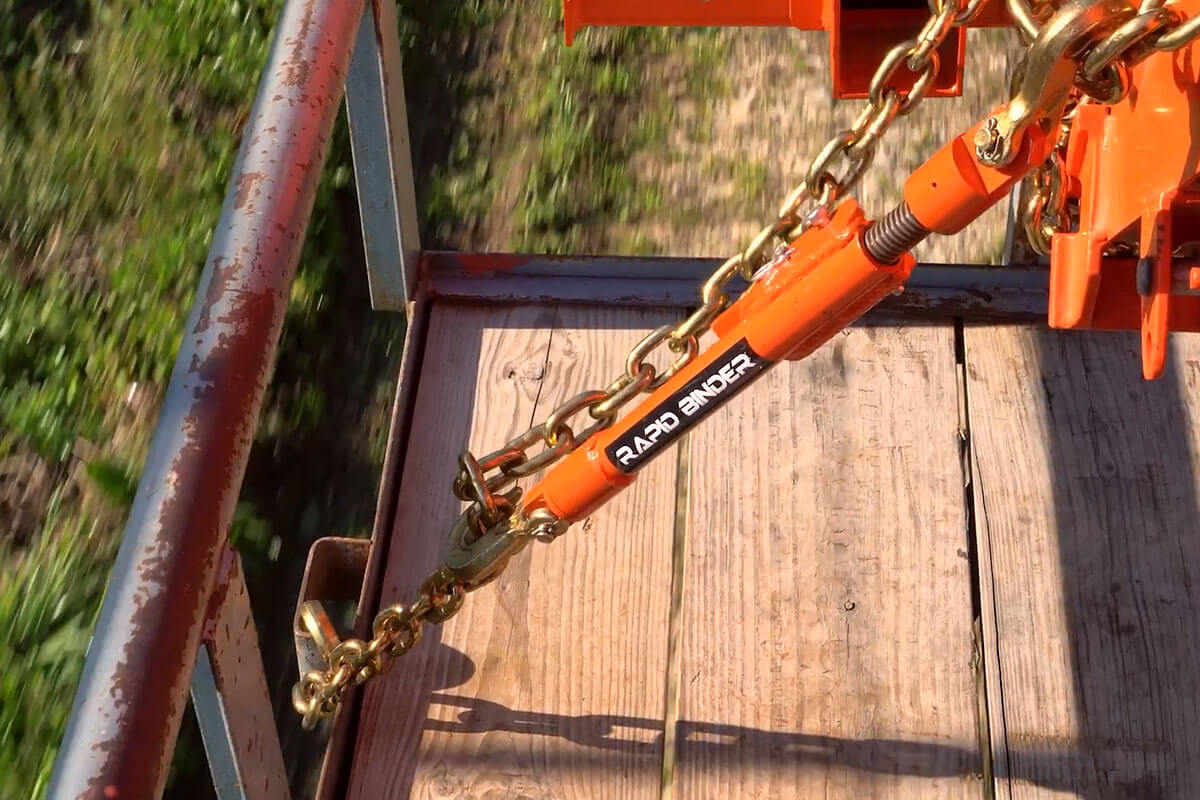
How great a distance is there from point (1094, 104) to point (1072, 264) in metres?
0.17

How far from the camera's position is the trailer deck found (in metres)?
1.80

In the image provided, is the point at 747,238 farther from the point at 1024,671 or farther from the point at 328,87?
the point at 328,87

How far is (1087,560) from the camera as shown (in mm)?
1959

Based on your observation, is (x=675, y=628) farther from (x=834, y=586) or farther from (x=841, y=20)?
(x=841, y=20)

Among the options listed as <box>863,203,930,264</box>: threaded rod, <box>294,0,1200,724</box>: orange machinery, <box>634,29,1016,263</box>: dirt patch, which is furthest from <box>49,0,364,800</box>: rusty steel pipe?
<box>634,29,1016,263</box>: dirt patch

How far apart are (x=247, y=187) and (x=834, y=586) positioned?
1053 millimetres

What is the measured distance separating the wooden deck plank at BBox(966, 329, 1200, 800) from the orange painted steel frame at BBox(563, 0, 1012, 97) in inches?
29.7

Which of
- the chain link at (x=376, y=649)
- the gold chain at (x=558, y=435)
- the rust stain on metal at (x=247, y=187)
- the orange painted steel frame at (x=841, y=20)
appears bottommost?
the chain link at (x=376, y=649)

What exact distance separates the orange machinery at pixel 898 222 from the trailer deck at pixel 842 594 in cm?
30

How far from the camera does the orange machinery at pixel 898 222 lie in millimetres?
1170

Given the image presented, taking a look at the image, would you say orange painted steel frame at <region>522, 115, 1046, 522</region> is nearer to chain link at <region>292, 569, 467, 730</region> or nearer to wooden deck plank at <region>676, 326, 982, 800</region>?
chain link at <region>292, 569, 467, 730</region>

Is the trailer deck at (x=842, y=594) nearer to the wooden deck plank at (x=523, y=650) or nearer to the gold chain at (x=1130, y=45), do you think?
the wooden deck plank at (x=523, y=650)

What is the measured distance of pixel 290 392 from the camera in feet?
10.4

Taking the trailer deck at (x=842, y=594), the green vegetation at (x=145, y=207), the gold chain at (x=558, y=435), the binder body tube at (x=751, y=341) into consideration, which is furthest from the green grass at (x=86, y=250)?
the binder body tube at (x=751, y=341)
